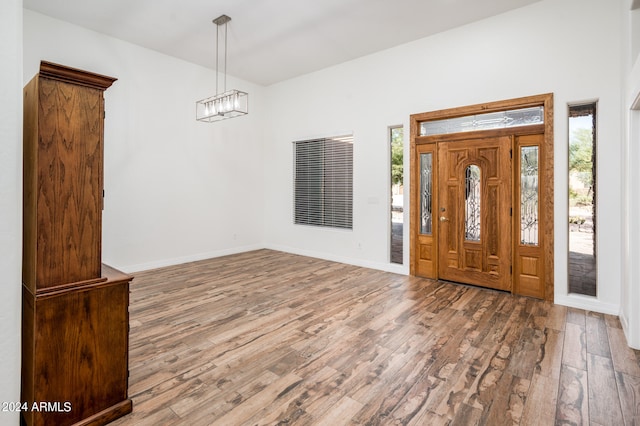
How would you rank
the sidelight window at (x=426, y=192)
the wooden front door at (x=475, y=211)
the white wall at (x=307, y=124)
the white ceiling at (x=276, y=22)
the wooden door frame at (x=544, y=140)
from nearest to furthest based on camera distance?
1. the white wall at (x=307, y=124)
2. the wooden door frame at (x=544, y=140)
3. the white ceiling at (x=276, y=22)
4. the wooden front door at (x=475, y=211)
5. the sidelight window at (x=426, y=192)

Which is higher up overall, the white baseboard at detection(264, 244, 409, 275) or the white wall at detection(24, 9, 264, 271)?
the white wall at detection(24, 9, 264, 271)

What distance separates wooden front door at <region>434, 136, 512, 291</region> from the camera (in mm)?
4387

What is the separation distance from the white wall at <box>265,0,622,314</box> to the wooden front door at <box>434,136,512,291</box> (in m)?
0.58

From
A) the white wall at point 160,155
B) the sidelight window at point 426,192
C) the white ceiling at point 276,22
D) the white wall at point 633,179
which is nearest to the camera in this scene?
the white wall at point 633,179

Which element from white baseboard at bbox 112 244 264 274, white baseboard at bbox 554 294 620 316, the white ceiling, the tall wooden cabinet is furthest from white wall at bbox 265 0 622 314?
the tall wooden cabinet

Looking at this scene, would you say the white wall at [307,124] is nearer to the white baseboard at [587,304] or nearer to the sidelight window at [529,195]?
the white baseboard at [587,304]

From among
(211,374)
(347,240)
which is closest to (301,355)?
(211,374)

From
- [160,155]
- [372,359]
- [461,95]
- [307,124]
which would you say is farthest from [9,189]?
[307,124]

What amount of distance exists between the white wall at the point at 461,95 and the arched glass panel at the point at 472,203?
0.92 meters

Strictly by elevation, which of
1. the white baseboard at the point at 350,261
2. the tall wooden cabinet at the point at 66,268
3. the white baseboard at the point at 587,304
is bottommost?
the white baseboard at the point at 587,304

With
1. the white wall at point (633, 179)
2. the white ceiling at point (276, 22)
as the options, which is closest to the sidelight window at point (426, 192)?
the white ceiling at point (276, 22)

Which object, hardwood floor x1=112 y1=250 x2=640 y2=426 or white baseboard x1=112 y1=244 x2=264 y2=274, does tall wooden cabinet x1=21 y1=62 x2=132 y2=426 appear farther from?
white baseboard x1=112 y1=244 x2=264 y2=274

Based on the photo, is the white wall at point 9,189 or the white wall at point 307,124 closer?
the white wall at point 9,189

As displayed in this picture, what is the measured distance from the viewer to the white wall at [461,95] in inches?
144
